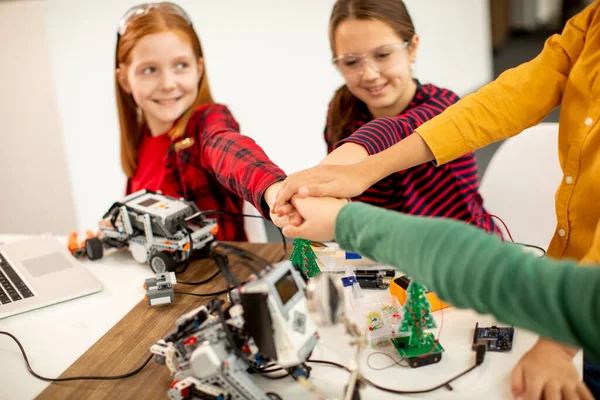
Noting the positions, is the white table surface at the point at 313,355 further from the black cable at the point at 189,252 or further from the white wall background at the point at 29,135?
the white wall background at the point at 29,135

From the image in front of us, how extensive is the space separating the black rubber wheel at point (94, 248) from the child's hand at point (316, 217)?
594 millimetres

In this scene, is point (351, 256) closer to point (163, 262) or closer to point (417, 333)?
point (417, 333)

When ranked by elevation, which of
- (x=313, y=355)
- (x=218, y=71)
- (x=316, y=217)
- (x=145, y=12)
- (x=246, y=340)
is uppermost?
(x=145, y=12)

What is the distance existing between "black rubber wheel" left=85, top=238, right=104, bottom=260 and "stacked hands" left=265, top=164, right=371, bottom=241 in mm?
513

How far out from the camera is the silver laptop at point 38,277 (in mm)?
1103

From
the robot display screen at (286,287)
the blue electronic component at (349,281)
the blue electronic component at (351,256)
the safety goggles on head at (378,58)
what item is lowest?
the blue electronic component at (349,281)

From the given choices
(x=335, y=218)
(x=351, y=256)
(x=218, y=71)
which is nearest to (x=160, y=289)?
(x=351, y=256)

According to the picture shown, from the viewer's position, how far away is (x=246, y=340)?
73 centimetres

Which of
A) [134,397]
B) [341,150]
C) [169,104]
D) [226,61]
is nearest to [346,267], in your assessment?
[341,150]

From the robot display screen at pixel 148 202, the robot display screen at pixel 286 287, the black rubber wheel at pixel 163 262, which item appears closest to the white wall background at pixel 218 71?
the robot display screen at pixel 148 202

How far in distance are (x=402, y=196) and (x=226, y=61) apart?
1.22 meters

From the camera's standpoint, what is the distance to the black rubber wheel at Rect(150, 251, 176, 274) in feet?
3.82

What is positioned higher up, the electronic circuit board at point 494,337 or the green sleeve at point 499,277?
the green sleeve at point 499,277

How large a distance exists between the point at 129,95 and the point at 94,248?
0.53 meters
